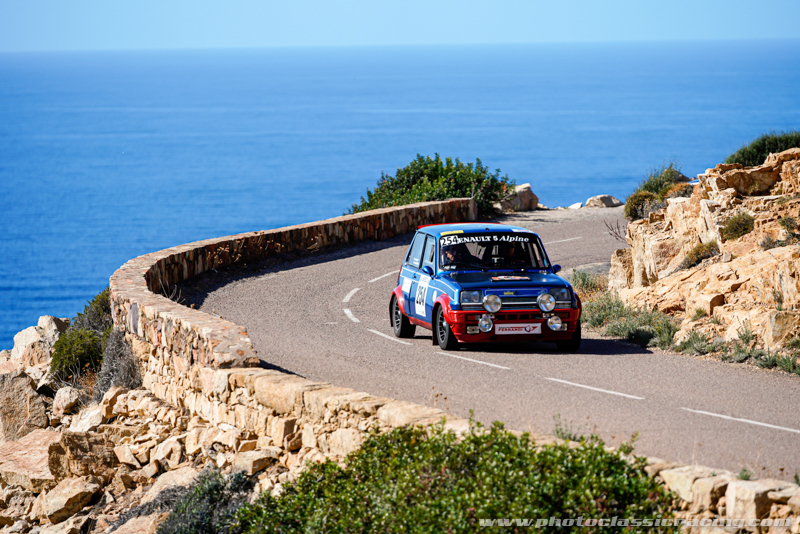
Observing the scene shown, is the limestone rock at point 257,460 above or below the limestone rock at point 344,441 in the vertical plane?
below

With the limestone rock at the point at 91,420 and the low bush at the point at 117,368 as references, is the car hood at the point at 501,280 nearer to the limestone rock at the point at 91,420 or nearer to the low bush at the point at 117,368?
the low bush at the point at 117,368

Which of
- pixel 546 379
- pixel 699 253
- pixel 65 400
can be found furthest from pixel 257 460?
pixel 699 253

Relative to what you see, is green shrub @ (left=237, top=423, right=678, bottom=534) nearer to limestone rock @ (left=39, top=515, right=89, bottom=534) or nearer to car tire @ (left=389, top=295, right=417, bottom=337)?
limestone rock @ (left=39, top=515, right=89, bottom=534)

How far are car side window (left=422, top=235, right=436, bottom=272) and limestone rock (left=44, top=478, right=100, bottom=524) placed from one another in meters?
6.16

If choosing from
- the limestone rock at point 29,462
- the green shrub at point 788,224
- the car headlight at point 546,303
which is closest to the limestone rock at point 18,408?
the limestone rock at point 29,462

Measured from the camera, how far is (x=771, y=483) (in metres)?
6.76

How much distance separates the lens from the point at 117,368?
14352mm

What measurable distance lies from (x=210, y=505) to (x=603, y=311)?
9.82m

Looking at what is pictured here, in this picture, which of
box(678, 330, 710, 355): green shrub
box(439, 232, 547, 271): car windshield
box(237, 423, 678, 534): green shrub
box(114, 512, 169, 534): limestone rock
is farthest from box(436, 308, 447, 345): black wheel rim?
box(237, 423, 678, 534): green shrub

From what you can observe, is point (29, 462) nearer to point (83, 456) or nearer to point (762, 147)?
point (83, 456)

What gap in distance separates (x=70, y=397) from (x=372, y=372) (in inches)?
232

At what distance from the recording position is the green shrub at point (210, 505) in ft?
29.2

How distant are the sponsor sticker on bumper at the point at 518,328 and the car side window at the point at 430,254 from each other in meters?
1.62

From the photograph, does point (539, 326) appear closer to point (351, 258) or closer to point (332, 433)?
point (332, 433)
